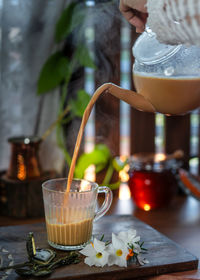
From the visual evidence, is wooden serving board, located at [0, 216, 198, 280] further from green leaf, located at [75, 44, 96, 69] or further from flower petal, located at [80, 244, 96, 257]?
green leaf, located at [75, 44, 96, 69]

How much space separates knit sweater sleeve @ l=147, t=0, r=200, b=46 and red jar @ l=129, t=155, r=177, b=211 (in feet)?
2.37

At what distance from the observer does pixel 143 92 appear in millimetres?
1054

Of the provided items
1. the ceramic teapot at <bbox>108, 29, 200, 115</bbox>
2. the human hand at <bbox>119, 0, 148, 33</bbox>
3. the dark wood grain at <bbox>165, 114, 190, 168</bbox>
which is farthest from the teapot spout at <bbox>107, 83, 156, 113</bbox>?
the dark wood grain at <bbox>165, 114, 190, 168</bbox>

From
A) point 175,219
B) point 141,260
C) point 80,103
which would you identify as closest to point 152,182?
point 175,219

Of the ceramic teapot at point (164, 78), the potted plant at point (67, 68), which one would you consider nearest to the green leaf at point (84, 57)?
the potted plant at point (67, 68)

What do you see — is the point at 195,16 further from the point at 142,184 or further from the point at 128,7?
the point at 142,184

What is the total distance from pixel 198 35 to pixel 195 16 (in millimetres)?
36

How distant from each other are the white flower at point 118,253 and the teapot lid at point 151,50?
0.40m

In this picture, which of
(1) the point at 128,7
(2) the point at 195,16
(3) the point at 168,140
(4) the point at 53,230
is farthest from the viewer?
(3) the point at 168,140

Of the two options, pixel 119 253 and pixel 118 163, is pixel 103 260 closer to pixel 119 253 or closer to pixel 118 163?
pixel 119 253

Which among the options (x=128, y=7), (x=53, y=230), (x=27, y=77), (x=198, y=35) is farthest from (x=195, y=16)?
(x=27, y=77)

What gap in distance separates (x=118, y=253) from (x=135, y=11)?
0.53 metres

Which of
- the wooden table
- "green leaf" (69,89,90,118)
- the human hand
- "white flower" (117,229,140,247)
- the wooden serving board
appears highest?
the human hand

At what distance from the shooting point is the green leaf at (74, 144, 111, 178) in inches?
66.5
